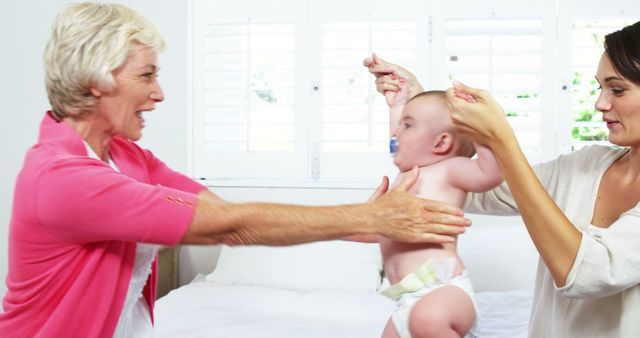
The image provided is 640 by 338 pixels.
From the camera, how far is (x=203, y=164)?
3.80 meters

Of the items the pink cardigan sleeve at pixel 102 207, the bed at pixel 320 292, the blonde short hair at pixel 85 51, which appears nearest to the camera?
the pink cardigan sleeve at pixel 102 207

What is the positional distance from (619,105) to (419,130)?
0.43 m

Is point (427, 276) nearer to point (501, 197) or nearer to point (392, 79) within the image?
point (501, 197)

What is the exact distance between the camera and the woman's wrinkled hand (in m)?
1.39

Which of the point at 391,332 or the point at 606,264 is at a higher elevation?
the point at 606,264

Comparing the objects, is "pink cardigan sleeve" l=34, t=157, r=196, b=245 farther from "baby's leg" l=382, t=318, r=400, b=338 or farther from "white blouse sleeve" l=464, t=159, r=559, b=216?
"white blouse sleeve" l=464, t=159, r=559, b=216

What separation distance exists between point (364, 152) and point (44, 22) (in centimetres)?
163

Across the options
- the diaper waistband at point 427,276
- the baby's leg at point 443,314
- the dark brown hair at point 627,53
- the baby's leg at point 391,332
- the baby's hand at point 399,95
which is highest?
the dark brown hair at point 627,53

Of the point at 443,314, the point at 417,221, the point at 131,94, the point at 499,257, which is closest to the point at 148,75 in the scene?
the point at 131,94

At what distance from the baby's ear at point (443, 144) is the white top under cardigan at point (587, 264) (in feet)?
0.59

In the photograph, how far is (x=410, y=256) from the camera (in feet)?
5.08

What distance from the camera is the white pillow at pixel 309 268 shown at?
3.19m

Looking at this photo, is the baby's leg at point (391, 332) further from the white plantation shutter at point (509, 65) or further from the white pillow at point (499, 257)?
the white plantation shutter at point (509, 65)

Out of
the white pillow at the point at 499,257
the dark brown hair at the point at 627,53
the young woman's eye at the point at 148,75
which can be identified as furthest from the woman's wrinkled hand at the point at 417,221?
the white pillow at the point at 499,257
